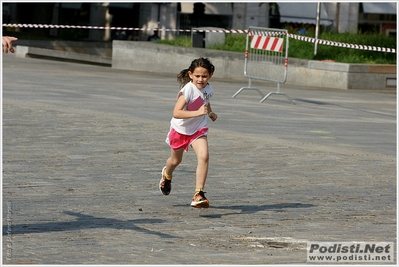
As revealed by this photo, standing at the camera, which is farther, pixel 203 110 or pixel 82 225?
pixel 203 110

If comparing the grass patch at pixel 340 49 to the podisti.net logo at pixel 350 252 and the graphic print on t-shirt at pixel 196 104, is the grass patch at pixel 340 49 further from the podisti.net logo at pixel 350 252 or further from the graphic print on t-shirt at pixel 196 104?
the podisti.net logo at pixel 350 252

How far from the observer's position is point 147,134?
1262cm

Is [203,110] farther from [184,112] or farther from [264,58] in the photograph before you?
[264,58]

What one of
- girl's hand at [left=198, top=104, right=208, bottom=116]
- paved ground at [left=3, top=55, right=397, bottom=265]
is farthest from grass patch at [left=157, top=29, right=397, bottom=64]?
girl's hand at [left=198, top=104, right=208, bottom=116]

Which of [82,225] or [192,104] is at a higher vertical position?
[192,104]

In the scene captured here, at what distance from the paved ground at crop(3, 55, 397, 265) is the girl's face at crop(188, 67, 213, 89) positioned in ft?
3.27

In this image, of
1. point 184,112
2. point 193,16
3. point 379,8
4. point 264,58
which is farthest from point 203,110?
point 193,16

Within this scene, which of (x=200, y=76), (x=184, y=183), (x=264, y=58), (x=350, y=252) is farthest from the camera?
(x=264, y=58)

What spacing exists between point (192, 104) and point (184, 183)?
50.2 inches

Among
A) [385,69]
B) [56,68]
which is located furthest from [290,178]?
[56,68]

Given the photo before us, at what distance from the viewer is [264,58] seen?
19.6 metres

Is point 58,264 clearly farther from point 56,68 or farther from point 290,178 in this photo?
point 56,68

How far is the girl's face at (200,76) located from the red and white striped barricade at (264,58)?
33.2ft

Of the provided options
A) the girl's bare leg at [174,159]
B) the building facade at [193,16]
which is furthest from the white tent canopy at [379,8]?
the girl's bare leg at [174,159]
